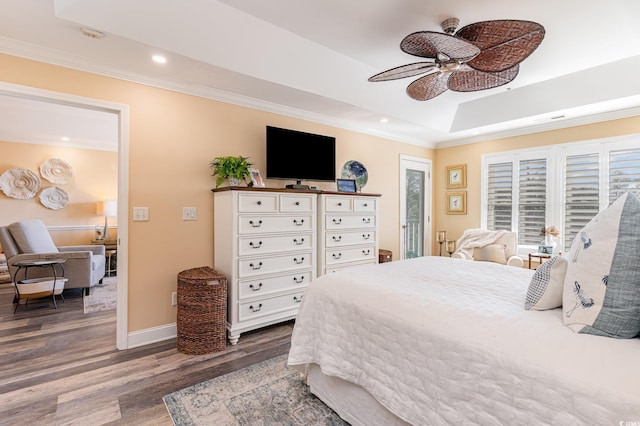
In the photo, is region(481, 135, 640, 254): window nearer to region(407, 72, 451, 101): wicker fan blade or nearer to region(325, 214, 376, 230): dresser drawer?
region(325, 214, 376, 230): dresser drawer

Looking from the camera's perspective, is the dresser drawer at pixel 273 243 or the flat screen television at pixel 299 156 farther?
the flat screen television at pixel 299 156

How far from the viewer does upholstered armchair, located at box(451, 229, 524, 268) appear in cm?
402

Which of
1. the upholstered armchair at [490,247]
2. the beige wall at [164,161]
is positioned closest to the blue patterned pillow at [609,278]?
the beige wall at [164,161]

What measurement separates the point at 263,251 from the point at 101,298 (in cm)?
279

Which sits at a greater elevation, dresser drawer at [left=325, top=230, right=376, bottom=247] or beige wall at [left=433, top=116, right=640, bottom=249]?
beige wall at [left=433, top=116, right=640, bottom=249]

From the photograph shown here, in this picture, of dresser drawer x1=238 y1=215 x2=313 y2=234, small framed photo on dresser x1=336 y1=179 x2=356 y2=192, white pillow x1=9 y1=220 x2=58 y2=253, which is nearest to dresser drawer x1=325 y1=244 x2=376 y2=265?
dresser drawer x1=238 y1=215 x2=313 y2=234

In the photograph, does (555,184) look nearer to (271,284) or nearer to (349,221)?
(349,221)

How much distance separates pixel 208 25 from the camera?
2.32 m

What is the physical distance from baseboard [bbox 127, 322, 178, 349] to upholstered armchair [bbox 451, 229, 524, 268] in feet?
11.6

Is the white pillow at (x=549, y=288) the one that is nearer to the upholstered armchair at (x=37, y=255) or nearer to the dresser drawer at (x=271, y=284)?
the dresser drawer at (x=271, y=284)

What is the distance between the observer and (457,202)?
5.12 m

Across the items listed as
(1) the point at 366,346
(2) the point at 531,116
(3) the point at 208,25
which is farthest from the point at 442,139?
(1) the point at 366,346

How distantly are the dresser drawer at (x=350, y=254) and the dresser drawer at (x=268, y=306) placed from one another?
52cm

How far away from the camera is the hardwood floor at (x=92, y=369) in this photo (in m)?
1.80
